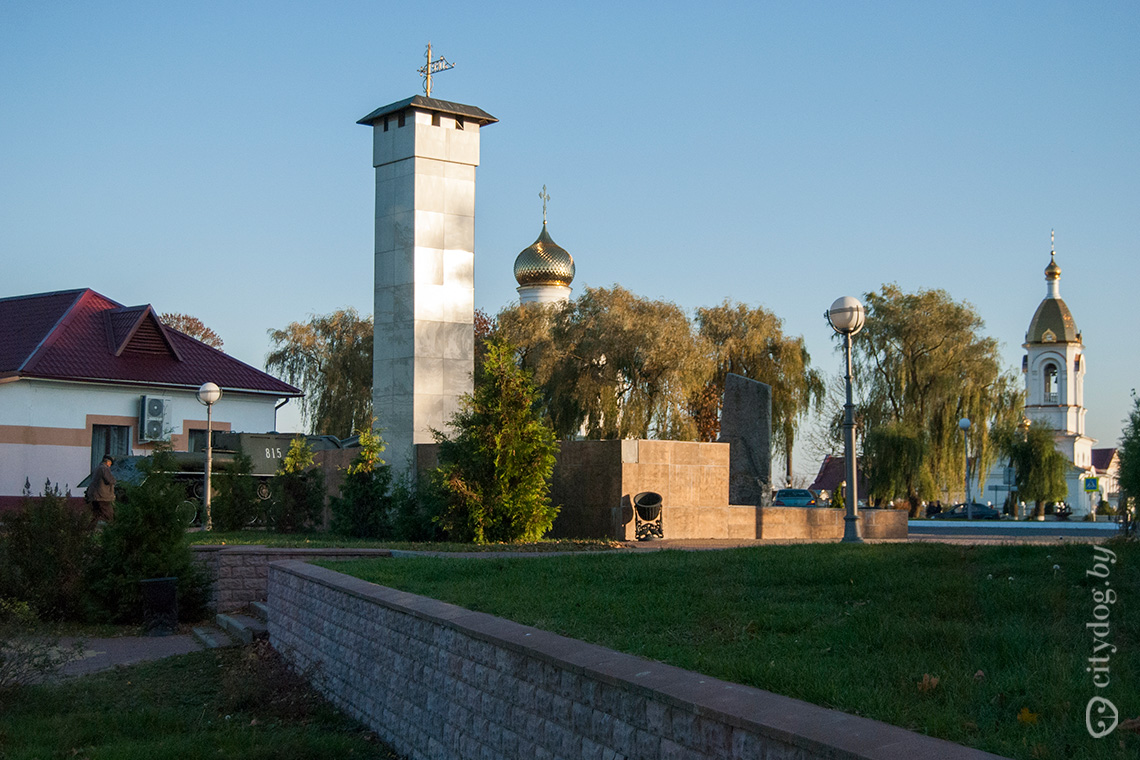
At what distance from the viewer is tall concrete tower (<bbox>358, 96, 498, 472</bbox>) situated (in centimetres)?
1873

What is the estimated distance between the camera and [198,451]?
30.9 metres

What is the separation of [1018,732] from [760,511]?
15.2 meters

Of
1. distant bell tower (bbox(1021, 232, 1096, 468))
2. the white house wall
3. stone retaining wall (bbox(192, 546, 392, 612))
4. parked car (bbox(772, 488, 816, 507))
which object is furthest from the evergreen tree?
distant bell tower (bbox(1021, 232, 1096, 468))

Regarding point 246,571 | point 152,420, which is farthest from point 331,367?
point 246,571

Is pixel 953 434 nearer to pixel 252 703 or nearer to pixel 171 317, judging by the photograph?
pixel 252 703

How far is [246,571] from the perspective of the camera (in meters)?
13.9

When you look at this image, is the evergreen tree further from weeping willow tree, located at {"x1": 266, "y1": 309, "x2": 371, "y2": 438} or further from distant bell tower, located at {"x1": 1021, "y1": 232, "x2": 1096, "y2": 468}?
distant bell tower, located at {"x1": 1021, "y1": 232, "x2": 1096, "y2": 468}

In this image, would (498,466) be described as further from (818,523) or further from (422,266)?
(818,523)

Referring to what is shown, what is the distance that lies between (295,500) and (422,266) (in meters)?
4.91

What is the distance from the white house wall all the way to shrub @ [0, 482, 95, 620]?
1943 centimetres

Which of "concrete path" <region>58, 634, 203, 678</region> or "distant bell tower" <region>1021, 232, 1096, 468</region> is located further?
"distant bell tower" <region>1021, 232, 1096, 468</region>

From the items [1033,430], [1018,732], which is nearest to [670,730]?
[1018,732]

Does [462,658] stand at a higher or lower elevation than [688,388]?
lower

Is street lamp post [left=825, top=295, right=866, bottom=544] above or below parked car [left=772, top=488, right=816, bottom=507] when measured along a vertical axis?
above
